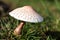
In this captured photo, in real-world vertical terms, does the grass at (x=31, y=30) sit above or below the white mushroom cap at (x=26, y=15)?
below

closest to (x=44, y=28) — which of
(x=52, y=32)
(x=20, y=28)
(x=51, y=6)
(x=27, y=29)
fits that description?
(x=52, y=32)

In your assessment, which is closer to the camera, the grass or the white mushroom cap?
the white mushroom cap

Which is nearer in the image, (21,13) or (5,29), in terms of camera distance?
(21,13)

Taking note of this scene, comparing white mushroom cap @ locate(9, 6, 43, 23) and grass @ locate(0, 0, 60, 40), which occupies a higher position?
white mushroom cap @ locate(9, 6, 43, 23)

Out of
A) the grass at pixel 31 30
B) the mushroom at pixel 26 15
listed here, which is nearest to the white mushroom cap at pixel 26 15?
the mushroom at pixel 26 15

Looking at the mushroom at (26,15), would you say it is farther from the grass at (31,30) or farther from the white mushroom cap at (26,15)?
the grass at (31,30)

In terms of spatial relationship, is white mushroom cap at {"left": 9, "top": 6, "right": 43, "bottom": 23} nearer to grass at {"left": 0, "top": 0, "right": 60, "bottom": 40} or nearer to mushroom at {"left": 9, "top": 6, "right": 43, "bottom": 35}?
mushroom at {"left": 9, "top": 6, "right": 43, "bottom": 35}

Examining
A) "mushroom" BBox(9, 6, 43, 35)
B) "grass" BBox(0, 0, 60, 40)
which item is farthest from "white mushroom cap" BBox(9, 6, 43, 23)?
"grass" BBox(0, 0, 60, 40)

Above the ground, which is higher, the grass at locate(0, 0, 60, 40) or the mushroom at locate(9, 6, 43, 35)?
the mushroom at locate(9, 6, 43, 35)

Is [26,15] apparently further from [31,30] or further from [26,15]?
[31,30]

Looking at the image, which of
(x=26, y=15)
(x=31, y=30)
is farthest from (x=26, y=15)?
(x=31, y=30)

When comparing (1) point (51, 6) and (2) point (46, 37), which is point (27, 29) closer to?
(2) point (46, 37)
